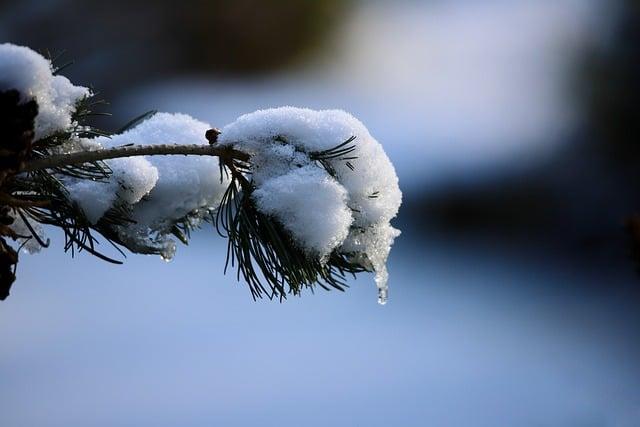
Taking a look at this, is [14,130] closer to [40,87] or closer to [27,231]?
[40,87]

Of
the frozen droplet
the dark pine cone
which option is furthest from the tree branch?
the frozen droplet

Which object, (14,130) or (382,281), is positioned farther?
(382,281)

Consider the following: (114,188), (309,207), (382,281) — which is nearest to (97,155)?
(114,188)

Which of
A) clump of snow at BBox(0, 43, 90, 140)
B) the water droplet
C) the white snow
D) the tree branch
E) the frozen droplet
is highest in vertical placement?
clump of snow at BBox(0, 43, 90, 140)

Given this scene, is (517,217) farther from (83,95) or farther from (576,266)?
(83,95)

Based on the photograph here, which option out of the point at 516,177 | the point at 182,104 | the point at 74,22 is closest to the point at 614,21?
the point at 516,177

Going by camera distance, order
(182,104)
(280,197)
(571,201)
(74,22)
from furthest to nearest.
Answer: (571,201) → (182,104) → (74,22) → (280,197)

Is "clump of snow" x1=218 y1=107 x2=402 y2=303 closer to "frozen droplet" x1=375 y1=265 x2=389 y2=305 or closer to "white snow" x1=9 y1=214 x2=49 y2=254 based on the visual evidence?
"frozen droplet" x1=375 y1=265 x2=389 y2=305
